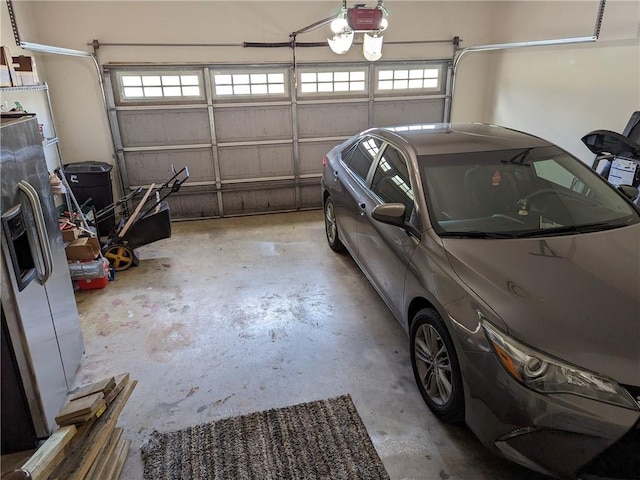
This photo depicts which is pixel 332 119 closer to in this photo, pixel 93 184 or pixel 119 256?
pixel 93 184

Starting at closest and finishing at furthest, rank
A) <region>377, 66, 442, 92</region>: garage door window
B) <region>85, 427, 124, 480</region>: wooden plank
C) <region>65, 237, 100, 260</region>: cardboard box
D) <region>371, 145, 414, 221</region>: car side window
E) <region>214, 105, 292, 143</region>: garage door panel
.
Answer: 1. <region>85, 427, 124, 480</region>: wooden plank
2. <region>371, 145, 414, 221</region>: car side window
3. <region>65, 237, 100, 260</region>: cardboard box
4. <region>214, 105, 292, 143</region>: garage door panel
5. <region>377, 66, 442, 92</region>: garage door window

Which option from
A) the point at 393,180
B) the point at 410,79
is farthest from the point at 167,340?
the point at 410,79

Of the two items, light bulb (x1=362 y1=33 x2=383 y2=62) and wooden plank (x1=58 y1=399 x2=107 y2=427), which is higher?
light bulb (x1=362 y1=33 x2=383 y2=62)

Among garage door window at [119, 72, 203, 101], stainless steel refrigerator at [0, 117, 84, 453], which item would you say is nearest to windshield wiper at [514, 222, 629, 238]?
stainless steel refrigerator at [0, 117, 84, 453]

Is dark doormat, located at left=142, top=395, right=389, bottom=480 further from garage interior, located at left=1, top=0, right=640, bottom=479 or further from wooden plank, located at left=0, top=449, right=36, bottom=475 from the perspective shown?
wooden plank, located at left=0, top=449, right=36, bottom=475

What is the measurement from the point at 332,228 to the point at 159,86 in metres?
2.93

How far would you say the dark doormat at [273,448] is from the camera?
2035 millimetres

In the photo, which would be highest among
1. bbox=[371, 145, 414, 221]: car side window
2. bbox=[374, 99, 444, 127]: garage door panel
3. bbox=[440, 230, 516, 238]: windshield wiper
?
bbox=[374, 99, 444, 127]: garage door panel

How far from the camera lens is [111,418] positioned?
6.61 ft

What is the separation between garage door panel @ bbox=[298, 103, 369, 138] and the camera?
5.89 metres

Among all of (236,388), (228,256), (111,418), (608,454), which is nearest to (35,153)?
(111,418)

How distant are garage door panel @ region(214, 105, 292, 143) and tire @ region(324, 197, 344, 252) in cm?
177

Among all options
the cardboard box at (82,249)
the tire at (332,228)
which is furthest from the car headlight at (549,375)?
the cardboard box at (82,249)

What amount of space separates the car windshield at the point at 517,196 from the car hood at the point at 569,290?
104 mm
